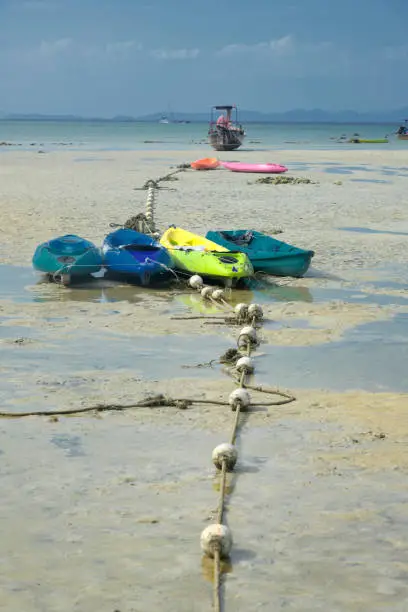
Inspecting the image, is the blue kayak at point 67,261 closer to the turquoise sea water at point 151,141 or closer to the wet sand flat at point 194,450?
the wet sand flat at point 194,450

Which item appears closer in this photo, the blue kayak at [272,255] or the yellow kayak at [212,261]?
the yellow kayak at [212,261]

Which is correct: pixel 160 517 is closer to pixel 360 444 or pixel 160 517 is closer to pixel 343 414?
pixel 360 444

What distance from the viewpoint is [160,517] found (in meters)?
5.74

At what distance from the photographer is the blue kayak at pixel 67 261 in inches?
525

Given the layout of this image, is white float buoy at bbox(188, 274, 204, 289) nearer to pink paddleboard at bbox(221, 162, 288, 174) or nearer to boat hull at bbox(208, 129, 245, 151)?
pink paddleboard at bbox(221, 162, 288, 174)

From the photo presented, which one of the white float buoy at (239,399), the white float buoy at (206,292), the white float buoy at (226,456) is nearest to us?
the white float buoy at (226,456)

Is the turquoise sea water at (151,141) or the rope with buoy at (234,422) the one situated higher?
the rope with buoy at (234,422)

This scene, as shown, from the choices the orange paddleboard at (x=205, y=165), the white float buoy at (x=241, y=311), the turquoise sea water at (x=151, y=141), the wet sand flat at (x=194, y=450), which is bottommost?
the turquoise sea water at (x=151, y=141)

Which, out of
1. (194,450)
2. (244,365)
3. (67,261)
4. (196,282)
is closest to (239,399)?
(194,450)

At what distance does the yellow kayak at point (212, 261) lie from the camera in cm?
1287

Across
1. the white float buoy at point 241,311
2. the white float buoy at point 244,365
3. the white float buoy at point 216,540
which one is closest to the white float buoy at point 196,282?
the white float buoy at point 241,311

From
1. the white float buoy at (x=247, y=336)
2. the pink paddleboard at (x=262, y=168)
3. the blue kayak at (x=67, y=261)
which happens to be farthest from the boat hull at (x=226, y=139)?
the white float buoy at (x=247, y=336)

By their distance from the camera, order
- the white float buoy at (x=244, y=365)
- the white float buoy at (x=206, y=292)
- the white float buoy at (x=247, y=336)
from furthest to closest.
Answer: the white float buoy at (x=206, y=292) < the white float buoy at (x=247, y=336) < the white float buoy at (x=244, y=365)

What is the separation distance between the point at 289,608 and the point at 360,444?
2.51 metres
